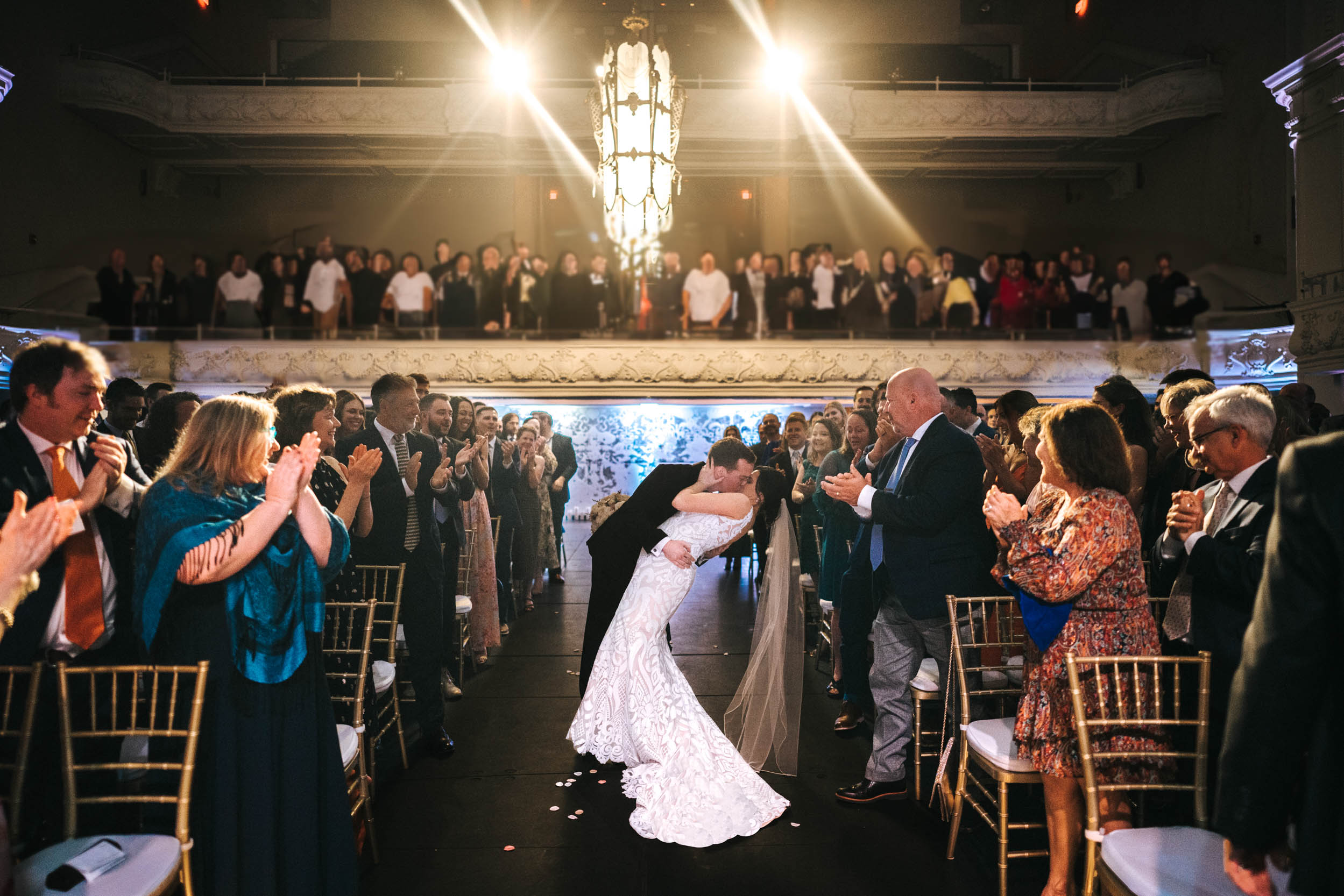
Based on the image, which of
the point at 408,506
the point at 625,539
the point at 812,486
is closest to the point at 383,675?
the point at 408,506

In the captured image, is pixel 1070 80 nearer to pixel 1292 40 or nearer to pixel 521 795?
pixel 1292 40

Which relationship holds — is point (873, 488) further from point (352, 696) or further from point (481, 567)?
point (481, 567)

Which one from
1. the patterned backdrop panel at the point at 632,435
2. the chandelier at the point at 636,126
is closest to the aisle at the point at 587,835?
the chandelier at the point at 636,126

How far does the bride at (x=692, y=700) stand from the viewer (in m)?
3.03

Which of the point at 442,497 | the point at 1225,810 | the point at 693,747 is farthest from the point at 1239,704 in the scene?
the point at 442,497

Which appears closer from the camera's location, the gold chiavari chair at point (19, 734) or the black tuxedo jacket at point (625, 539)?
the gold chiavari chair at point (19, 734)

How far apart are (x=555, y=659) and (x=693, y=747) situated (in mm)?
2448

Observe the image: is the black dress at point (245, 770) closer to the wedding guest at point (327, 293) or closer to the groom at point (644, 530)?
the groom at point (644, 530)

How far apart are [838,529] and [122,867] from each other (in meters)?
3.80

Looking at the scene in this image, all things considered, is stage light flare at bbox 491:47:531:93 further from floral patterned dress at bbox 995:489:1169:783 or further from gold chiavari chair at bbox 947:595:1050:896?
floral patterned dress at bbox 995:489:1169:783

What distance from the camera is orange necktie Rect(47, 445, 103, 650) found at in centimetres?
227

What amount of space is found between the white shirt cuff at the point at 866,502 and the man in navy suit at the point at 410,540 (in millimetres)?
1920

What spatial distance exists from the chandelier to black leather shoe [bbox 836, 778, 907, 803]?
434 cm

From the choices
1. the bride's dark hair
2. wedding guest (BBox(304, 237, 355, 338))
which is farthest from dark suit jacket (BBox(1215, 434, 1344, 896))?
wedding guest (BBox(304, 237, 355, 338))
